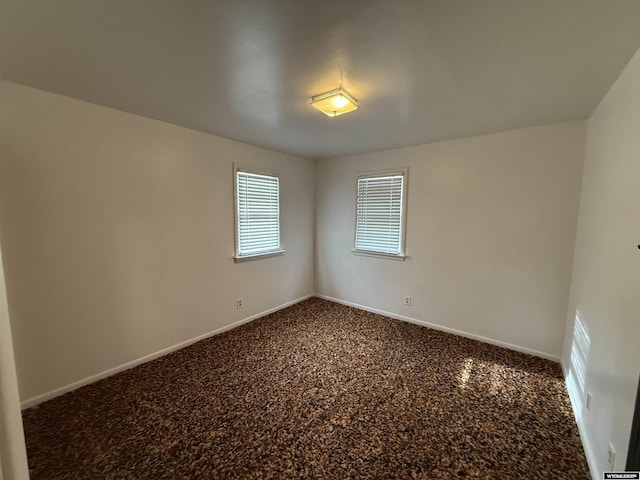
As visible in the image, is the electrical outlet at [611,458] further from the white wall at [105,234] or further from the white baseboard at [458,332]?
the white wall at [105,234]

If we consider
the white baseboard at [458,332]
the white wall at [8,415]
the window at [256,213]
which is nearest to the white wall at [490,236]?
the white baseboard at [458,332]

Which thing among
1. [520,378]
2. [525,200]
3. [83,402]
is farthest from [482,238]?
[83,402]

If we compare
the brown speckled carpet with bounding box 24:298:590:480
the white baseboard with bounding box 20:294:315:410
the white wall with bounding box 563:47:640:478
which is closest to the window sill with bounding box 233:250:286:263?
the white baseboard with bounding box 20:294:315:410

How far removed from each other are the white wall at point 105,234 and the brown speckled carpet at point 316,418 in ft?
1.17

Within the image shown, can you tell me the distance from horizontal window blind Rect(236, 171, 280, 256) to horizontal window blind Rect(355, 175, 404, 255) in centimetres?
132

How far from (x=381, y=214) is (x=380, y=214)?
17 mm

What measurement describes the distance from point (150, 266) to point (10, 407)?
213 centimetres

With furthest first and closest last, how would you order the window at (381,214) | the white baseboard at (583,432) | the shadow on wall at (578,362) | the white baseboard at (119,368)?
the window at (381,214) → the white baseboard at (119,368) → the shadow on wall at (578,362) → the white baseboard at (583,432)

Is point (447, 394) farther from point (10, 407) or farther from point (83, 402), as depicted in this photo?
point (83, 402)

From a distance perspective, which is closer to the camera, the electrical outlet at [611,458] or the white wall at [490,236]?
the electrical outlet at [611,458]

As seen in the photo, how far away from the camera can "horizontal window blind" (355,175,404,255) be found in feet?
12.1

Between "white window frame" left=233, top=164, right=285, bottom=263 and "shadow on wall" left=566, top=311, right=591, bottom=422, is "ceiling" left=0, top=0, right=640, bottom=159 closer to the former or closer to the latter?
"white window frame" left=233, top=164, right=285, bottom=263

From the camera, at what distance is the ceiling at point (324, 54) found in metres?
1.20

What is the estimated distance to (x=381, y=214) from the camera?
3.86 m
